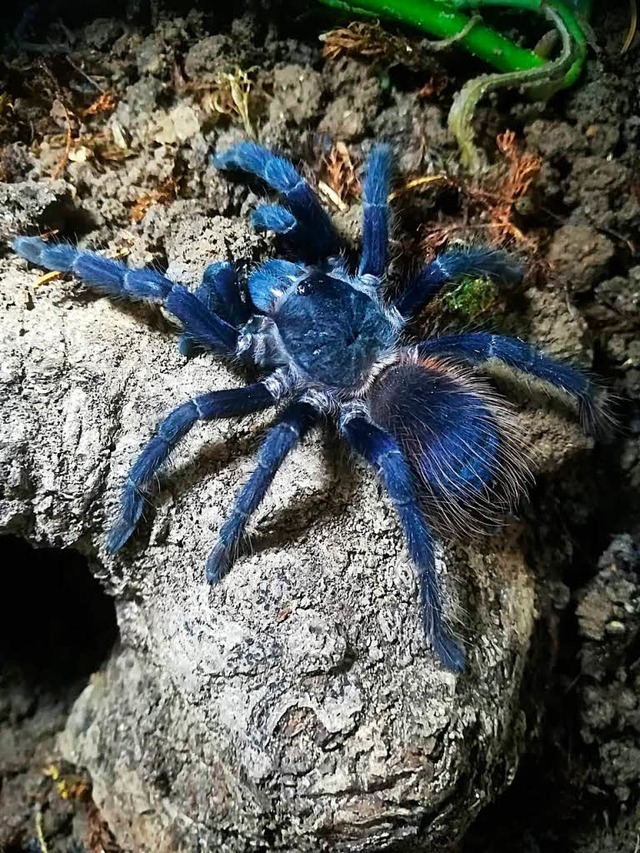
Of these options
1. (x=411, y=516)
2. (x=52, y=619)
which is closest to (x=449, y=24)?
(x=411, y=516)

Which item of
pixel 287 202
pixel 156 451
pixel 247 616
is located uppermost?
pixel 287 202

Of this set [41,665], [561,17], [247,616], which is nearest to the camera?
[247,616]

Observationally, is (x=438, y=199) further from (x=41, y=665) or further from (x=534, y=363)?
(x=41, y=665)

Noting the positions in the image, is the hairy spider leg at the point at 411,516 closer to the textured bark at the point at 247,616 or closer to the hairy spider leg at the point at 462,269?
the textured bark at the point at 247,616

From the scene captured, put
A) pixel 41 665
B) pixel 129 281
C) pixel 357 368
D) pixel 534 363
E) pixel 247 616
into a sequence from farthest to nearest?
pixel 41 665
pixel 357 368
pixel 534 363
pixel 129 281
pixel 247 616

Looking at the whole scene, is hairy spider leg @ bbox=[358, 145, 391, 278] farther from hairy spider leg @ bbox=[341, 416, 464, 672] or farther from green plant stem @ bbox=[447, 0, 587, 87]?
green plant stem @ bbox=[447, 0, 587, 87]

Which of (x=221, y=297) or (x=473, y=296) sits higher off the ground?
(x=473, y=296)

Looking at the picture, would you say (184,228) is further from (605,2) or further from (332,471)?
(605,2)

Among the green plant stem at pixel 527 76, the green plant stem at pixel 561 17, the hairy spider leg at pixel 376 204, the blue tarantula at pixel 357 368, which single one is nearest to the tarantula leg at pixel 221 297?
the blue tarantula at pixel 357 368

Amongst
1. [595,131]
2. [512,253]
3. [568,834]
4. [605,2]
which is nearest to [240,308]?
[512,253]

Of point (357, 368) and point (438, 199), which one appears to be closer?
point (357, 368)
